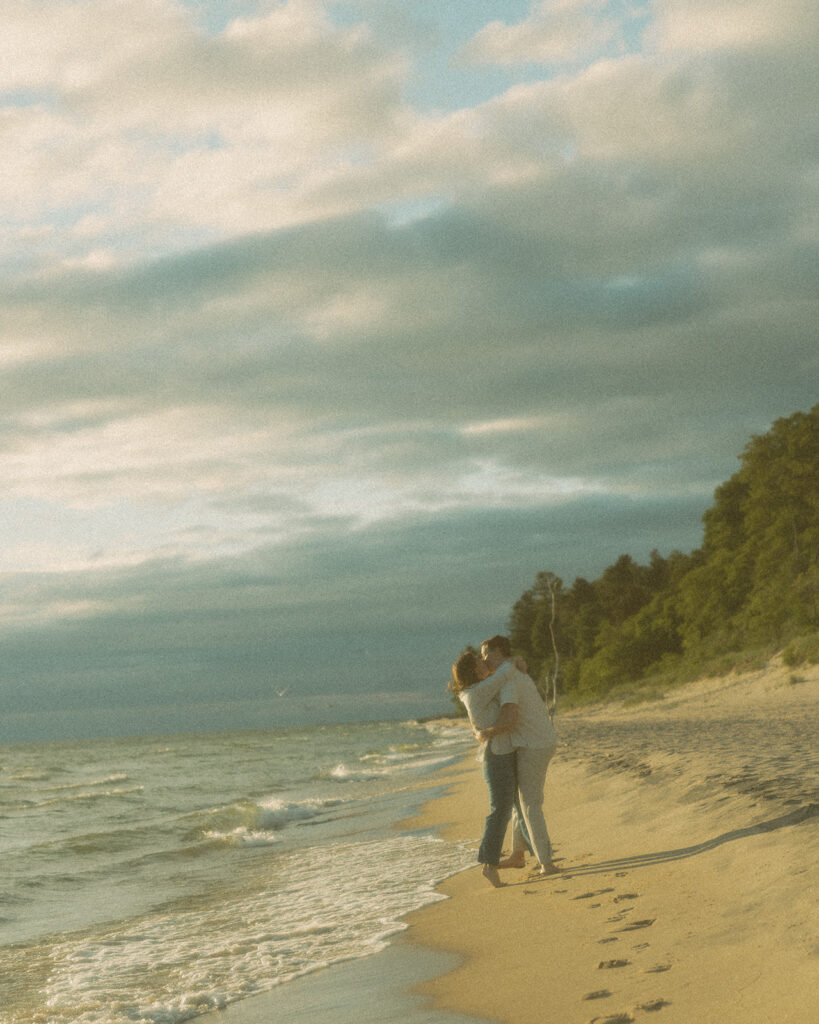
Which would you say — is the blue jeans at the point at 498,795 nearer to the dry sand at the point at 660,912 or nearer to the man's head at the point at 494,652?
the dry sand at the point at 660,912

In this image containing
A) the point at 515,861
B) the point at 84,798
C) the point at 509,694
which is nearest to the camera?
the point at 509,694

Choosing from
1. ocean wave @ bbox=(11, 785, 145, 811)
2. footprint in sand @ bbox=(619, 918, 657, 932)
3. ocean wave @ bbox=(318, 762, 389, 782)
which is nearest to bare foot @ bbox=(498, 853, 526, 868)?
footprint in sand @ bbox=(619, 918, 657, 932)

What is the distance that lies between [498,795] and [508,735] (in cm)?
51

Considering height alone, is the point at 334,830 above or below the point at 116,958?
below

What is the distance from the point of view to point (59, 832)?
21.6 m

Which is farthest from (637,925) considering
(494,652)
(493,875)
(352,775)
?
(352,775)

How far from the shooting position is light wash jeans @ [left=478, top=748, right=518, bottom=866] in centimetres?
802

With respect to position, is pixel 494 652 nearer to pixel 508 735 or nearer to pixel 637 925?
pixel 508 735

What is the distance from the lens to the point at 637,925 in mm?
5941

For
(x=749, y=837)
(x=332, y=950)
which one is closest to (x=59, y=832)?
(x=332, y=950)

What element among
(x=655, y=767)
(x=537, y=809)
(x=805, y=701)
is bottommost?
(x=805, y=701)

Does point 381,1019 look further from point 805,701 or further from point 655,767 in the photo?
point 805,701

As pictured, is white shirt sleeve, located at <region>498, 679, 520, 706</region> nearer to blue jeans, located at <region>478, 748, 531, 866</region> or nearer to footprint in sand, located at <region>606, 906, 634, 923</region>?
blue jeans, located at <region>478, 748, 531, 866</region>

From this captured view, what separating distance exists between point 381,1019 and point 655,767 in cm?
823
